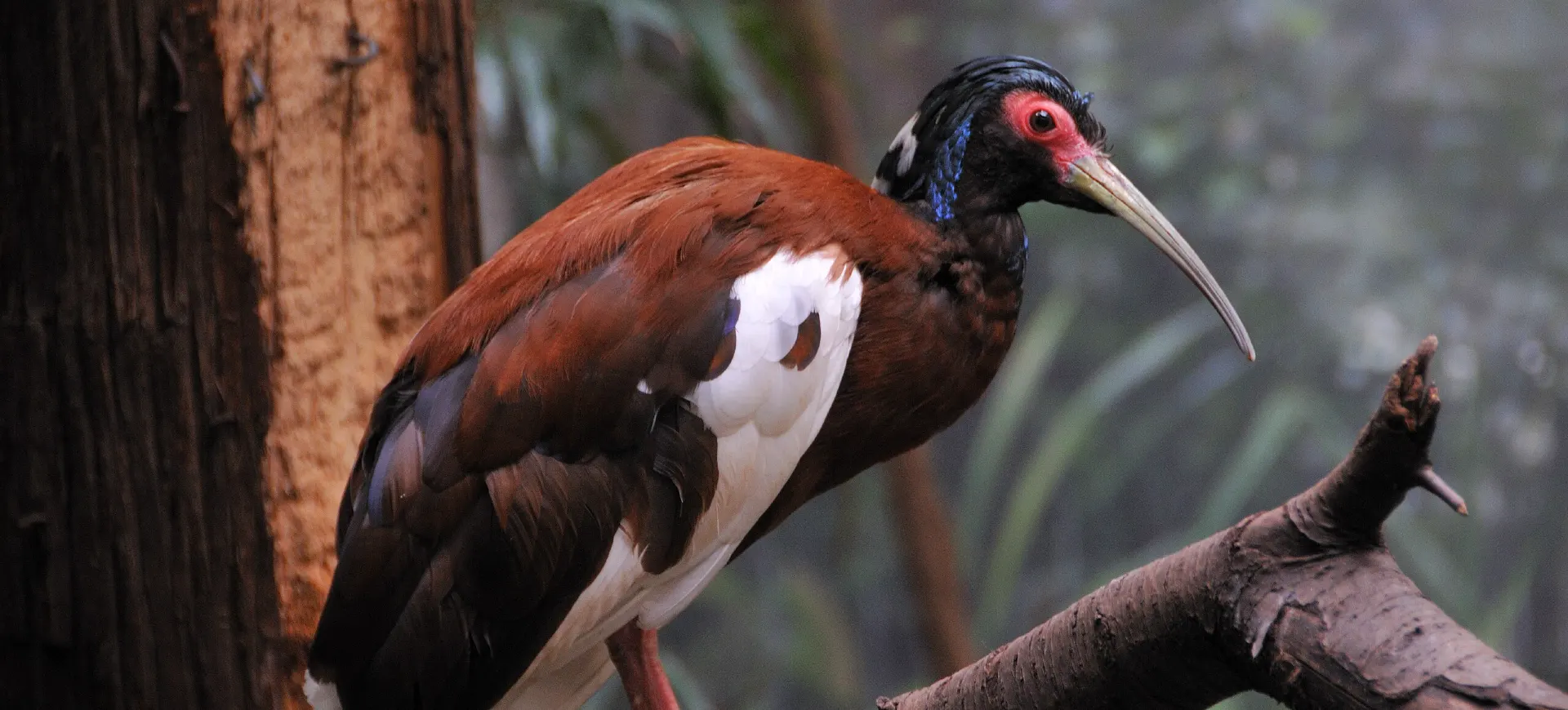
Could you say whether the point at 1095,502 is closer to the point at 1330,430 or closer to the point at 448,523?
the point at 1330,430

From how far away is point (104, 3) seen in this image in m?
A: 1.36

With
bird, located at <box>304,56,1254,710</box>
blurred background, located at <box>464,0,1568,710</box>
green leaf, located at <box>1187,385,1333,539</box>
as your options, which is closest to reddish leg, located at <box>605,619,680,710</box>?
bird, located at <box>304,56,1254,710</box>

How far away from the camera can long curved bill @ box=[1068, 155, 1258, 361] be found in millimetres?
1363

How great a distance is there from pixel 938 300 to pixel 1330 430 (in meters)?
2.67

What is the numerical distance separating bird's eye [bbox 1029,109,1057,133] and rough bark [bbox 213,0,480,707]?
2.21 feet

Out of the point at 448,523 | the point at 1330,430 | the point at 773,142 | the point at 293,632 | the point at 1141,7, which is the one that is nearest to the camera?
the point at 448,523

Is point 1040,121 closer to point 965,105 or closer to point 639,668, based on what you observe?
point 965,105

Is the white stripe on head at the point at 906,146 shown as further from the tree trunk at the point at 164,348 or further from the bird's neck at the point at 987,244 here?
the tree trunk at the point at 164,348

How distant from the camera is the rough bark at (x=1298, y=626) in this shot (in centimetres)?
81

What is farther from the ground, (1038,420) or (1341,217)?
(1341,217)

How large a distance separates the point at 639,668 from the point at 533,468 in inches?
11.9

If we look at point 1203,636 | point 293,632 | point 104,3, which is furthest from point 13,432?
point 1203,636

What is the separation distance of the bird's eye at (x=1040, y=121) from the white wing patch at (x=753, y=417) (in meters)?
0.27

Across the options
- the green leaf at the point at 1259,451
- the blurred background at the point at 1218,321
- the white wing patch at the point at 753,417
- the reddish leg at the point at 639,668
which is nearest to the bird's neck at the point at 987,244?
the white wing patch at the point at 753,417
